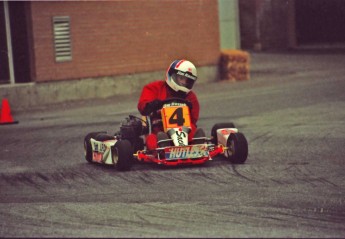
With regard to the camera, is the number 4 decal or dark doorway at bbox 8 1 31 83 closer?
the number 4 decal

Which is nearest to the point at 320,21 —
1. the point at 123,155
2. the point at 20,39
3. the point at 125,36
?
the point at 125,36

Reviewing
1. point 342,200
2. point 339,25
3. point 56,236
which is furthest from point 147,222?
point 339,25

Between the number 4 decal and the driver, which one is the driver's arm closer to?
the driver

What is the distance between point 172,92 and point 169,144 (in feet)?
2.72

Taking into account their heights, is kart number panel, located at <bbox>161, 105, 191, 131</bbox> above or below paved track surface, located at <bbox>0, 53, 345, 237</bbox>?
above

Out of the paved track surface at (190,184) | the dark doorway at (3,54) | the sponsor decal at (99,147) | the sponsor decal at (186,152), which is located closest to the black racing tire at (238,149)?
the paved track surface at (190,184)

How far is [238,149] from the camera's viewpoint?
1139 centimetres

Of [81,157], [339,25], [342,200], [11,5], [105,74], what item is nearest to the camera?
[342,200]

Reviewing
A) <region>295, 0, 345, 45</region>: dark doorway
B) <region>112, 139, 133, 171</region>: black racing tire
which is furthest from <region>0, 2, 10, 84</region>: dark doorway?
<region>295, 0, 345, 45</region>: dark doorway

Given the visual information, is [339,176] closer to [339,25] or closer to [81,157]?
[81,157]

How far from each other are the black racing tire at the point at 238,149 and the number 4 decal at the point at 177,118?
2.01ft

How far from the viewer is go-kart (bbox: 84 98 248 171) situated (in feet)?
36.8

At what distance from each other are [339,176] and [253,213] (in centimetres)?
248

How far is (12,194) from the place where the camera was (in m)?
9.83
